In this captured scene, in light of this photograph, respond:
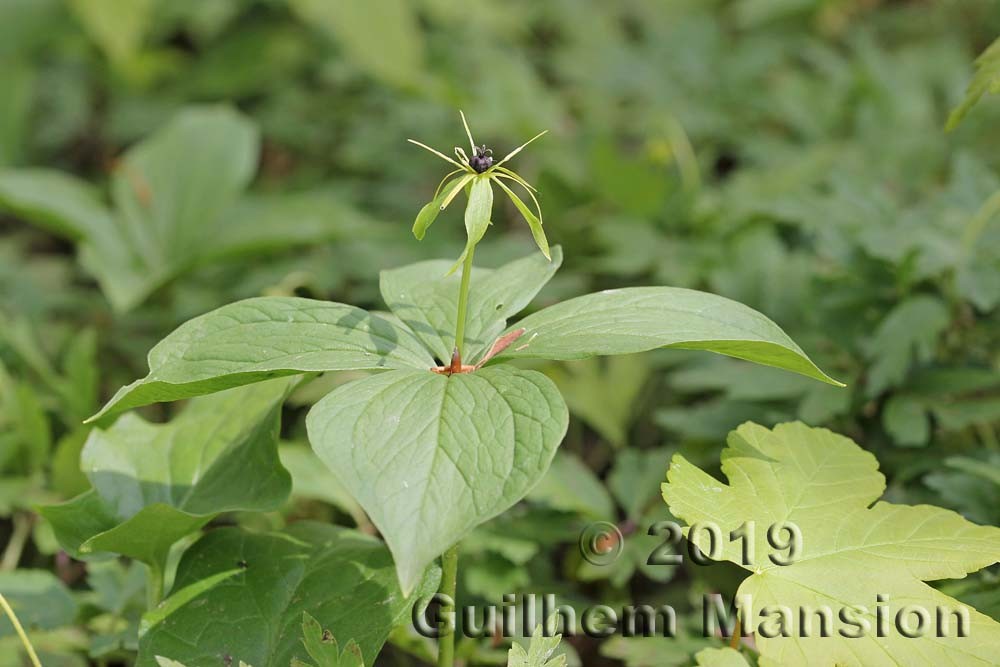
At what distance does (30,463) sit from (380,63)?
5.47 feet


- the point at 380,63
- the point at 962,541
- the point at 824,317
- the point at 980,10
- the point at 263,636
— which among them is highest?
the point at 980,10

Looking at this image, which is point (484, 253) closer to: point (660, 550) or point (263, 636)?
point (660, 550)

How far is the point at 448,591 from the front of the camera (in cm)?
116

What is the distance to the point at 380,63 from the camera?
2.88 meters

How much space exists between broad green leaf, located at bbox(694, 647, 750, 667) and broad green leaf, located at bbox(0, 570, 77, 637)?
3.04 feet

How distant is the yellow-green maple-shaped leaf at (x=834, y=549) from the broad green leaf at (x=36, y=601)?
93cm

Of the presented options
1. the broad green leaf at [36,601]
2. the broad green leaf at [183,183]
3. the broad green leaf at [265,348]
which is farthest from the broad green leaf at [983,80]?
the broad green leaf at [183,183]

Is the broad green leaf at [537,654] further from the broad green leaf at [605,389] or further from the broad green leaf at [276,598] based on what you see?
the broad green leaf at [605,389]

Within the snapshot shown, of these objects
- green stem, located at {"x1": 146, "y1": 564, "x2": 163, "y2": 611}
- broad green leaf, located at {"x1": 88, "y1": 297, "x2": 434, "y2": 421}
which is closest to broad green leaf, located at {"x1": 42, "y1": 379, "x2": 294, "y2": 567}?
green stem, located at {"x1": 146, "y1": 564, "x2": 163, "y2": 611}

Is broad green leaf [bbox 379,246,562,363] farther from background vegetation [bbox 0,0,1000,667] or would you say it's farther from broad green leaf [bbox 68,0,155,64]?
broad green leaf [bbox 68,0,155,64]

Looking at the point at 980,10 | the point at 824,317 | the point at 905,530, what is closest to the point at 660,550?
the point at 905,530

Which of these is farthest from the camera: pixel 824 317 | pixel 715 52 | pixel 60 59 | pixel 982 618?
pixel 60 59

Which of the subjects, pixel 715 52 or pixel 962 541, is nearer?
pixel 962 541

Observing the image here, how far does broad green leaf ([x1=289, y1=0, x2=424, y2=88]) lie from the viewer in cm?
289
